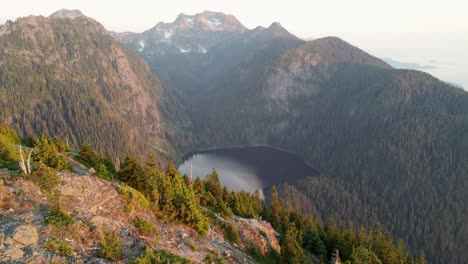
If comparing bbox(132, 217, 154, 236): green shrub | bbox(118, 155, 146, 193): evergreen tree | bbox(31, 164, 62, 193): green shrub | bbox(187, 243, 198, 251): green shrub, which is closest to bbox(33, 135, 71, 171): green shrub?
bbox(31, 164, 62, 193): green shrub

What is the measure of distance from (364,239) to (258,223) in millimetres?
34751

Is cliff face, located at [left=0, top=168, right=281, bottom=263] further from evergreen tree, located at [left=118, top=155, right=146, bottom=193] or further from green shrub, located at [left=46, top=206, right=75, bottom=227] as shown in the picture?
evergreen tree, located at [left=118, top=155, right=146, bottom=193]

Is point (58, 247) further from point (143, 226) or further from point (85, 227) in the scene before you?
point (143, 226)

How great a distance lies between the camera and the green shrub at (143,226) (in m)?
33.3

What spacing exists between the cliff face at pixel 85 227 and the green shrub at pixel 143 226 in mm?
343

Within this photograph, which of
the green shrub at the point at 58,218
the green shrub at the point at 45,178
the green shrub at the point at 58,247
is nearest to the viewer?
the green shrub at the point at 58,247

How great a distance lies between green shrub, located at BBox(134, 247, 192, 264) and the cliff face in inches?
52.8

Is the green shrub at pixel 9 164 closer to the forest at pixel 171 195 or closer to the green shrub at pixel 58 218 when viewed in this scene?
the forest at pixel 171 195

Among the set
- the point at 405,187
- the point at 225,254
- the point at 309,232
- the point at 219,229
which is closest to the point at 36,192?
the point at 225,254

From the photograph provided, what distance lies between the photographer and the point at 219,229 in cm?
4819

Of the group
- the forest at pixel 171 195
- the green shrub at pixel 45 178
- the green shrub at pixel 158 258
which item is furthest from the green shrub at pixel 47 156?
the green shrub at pixel 158 258

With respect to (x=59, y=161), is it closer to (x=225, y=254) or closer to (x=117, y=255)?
(x=117, y=255)

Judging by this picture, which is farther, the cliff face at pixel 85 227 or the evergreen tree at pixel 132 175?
the evergreen tree at pixel 132 175

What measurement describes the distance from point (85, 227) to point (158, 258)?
7.02 meters
